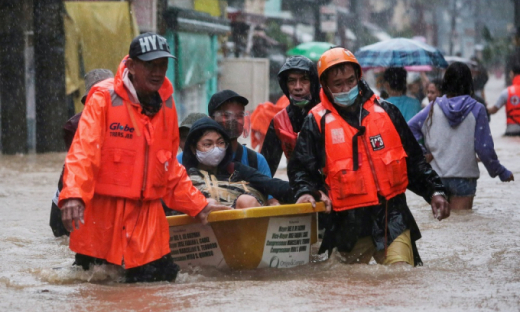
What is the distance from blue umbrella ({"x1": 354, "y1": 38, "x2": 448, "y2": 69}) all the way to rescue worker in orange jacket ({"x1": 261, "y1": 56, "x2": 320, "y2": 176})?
19.0 ft

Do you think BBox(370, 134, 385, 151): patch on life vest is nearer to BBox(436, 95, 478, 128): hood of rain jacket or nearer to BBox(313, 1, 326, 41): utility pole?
BBox(436, 95, 478, 128): hood of rain jacket

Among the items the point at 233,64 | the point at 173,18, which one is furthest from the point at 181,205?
the point at 233,64

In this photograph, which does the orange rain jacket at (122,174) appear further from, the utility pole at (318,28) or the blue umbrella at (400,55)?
the utility pole at (318,28)

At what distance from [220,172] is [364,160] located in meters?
1.32

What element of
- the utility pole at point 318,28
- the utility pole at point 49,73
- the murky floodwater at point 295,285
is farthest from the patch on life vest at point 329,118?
the utility pole at point 318,28

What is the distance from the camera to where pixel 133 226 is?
500 centimetres

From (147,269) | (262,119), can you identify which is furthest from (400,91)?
(147,269)

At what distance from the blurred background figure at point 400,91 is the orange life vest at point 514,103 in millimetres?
7533

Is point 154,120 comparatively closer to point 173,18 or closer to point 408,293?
point 408,293

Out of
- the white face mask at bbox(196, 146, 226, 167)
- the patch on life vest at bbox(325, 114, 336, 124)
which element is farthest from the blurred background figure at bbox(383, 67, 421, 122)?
the patch on life vest at bbox(325, 114, 336, 124)

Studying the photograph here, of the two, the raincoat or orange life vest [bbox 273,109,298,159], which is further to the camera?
orange life vest [bbox 273,109,298,159]

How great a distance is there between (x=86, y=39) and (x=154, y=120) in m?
11.6

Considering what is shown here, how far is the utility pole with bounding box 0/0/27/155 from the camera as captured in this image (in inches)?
640

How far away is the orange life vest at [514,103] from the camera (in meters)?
17.8
